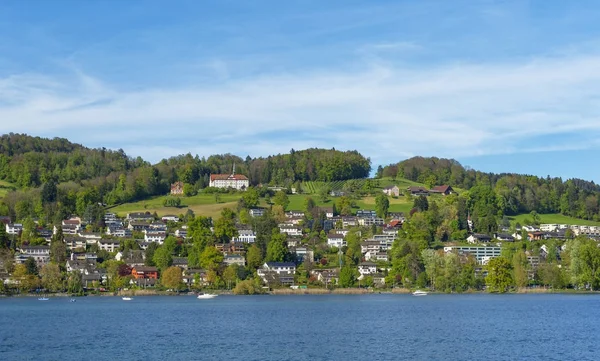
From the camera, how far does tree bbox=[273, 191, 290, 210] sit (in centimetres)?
14682

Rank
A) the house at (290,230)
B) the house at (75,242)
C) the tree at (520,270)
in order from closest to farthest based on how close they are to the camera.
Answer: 1. the tree at (520,270)
2. the house at (75,242)
3. the house at (290,230)

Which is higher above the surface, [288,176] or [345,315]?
[288,176]

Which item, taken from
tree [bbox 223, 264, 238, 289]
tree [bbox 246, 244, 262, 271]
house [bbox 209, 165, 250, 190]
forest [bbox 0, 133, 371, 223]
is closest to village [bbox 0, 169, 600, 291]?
tree [bbox 246, 244, 262, 271]

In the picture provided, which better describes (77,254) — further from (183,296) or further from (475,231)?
(475,231)

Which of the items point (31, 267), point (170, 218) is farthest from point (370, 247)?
point (31, 267)

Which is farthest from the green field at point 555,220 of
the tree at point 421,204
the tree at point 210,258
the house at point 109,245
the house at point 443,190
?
the house at point 109,245

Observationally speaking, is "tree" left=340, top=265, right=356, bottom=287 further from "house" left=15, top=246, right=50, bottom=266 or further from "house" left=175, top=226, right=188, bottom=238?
"house" left=15, top=246, right=50, bottom=266

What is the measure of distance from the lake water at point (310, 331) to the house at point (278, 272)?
27067mm

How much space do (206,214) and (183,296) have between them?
1540 inches

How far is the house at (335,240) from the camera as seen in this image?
407ft

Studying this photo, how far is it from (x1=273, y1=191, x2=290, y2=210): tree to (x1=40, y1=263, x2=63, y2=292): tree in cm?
5092

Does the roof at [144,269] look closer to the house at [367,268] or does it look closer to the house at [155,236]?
the house at [155,236]

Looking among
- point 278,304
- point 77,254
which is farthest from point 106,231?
point 278,304

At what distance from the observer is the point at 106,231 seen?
133125 millimetres
